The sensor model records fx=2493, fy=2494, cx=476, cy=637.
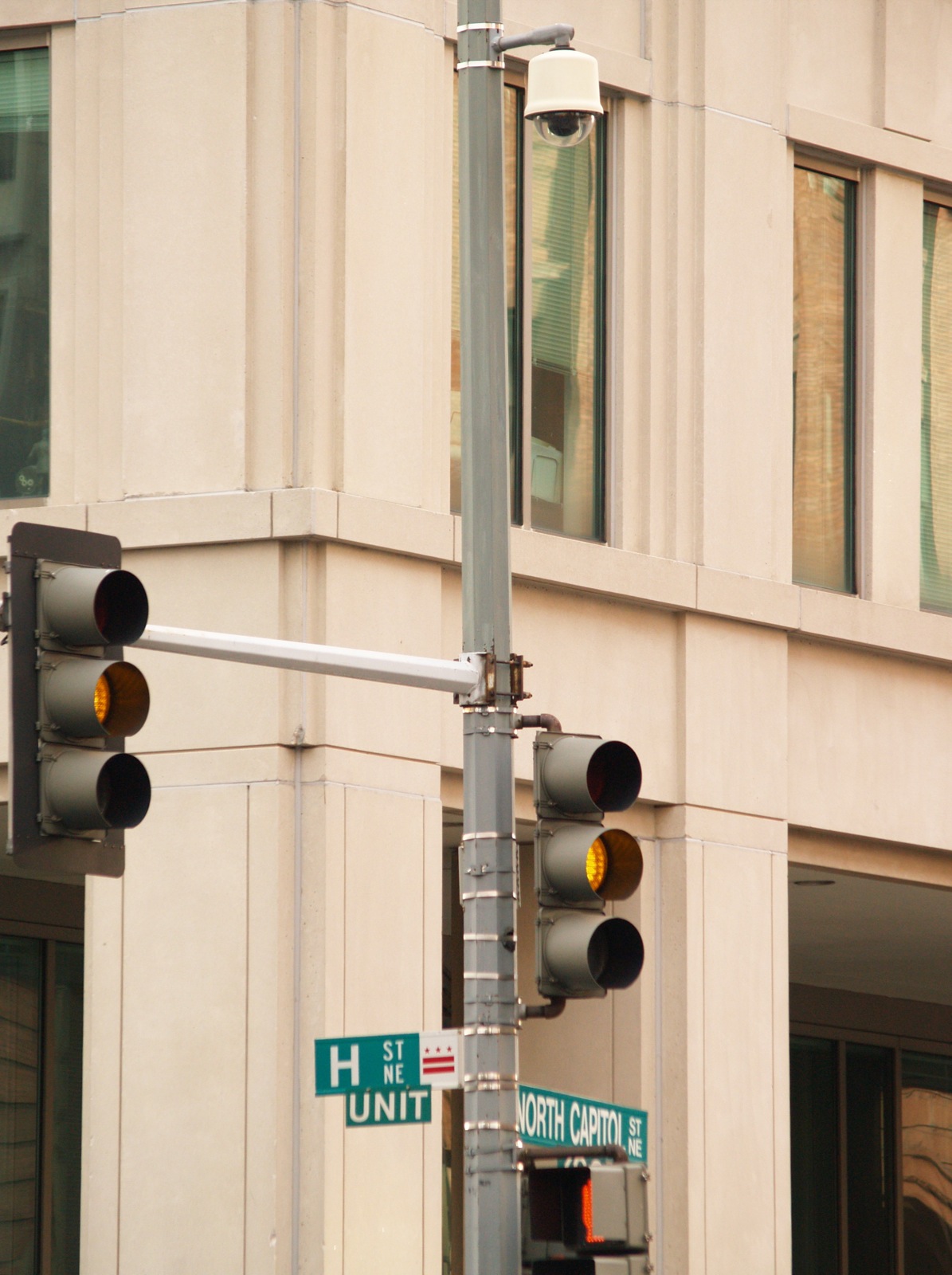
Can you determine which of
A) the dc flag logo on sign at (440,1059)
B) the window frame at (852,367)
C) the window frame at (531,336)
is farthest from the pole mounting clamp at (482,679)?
the window frame at (852,367)

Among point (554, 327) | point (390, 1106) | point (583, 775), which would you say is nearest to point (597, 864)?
point (583, 775)

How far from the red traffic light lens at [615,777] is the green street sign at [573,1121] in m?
1.25

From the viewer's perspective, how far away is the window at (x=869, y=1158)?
25547 mm

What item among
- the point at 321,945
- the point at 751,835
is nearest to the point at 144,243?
the point at 321,945

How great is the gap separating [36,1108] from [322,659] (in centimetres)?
1001

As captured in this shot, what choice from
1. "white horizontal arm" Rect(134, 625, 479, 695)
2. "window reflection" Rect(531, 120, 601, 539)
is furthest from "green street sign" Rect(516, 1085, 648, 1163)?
"window reflection" Rect(531, 120, 601, 539)

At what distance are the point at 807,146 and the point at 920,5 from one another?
165 cm

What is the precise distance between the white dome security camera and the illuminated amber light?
13.6ft

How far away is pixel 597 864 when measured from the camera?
916 cm

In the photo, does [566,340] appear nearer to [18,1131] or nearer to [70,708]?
[18,1131]

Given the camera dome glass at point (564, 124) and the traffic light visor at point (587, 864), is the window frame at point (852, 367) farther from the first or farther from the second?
the traffic light visor at point (587, 864)

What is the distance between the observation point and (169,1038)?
14.1m

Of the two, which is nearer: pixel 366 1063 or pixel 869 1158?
pixel 366 1063

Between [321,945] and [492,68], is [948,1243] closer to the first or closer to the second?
[321,945]
